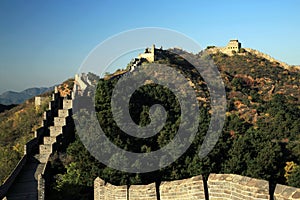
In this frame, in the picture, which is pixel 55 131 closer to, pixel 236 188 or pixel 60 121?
pixel 60 121

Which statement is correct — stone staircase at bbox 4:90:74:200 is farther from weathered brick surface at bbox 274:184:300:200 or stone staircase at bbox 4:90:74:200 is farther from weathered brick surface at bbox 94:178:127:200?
weathered brick surface at bbox 274:184:300:200

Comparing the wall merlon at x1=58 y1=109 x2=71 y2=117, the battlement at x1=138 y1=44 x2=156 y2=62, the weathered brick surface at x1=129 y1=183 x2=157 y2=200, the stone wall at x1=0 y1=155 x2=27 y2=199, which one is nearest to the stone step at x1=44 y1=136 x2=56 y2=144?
the stone wall at x1=0 y1=155 x2=27 y2=199

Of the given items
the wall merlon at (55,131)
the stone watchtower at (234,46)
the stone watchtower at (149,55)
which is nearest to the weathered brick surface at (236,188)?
the wall merlon at (55,131)

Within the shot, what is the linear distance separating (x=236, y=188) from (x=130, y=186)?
2.82 meters

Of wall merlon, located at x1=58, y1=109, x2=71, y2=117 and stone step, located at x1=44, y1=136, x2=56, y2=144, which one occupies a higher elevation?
wall merlon, located at x1=58, y1=109, x2=71, y2=117

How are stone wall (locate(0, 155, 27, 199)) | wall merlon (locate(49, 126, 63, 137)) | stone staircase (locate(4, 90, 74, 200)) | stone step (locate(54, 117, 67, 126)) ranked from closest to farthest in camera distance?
stone wall (locate(0, 155, 27, 199)) → stone staircase (locate(4, 90, 74, 200)) → wall merlon (locate(49, 126, 63, 137)) → stone step (locate(54, 117, 67, 126))

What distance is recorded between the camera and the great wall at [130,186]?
6.17 m

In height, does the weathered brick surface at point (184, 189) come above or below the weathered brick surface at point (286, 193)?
above

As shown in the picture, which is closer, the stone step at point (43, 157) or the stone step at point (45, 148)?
the stone step at point (43, 157)

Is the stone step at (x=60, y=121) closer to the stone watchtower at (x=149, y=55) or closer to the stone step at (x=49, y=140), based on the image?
the stone step at (x=49, y=140)

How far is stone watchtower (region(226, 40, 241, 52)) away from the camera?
8184cm

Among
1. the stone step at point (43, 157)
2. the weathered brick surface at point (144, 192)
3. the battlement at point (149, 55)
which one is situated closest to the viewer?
the weathered brick surface at point (144, 192)

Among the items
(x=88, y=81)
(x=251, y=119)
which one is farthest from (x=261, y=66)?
(x=88, y=81)

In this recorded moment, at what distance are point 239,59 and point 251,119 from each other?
31925 mm
